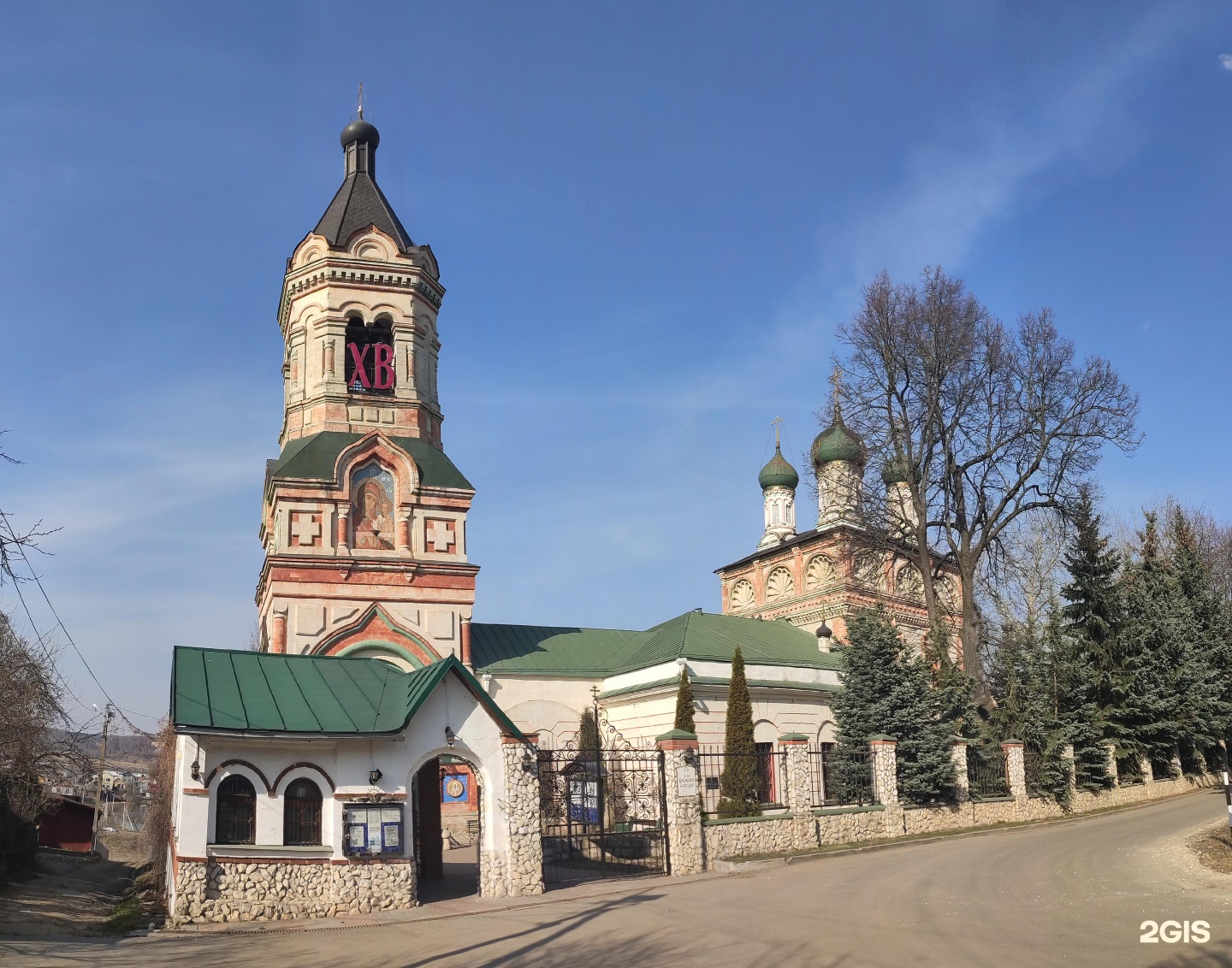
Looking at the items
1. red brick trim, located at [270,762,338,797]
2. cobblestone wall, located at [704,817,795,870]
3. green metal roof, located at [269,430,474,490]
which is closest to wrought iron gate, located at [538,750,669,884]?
cobblestone wall, located at [704,817,795,870]

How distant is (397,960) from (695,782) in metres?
7.30

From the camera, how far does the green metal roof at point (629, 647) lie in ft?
86.8

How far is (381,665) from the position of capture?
1769 centimetres

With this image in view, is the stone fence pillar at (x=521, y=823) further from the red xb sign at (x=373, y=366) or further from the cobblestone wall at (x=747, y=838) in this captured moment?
the red xb sign at (x=373, y=366)

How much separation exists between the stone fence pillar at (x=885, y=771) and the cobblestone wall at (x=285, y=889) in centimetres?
973

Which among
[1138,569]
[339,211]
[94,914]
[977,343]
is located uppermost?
[339,211]

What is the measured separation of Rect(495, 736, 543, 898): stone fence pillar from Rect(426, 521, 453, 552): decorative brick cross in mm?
9630

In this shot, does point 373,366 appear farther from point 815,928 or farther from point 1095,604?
point 1095,604

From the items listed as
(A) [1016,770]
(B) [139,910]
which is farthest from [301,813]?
(A) [1016,770]

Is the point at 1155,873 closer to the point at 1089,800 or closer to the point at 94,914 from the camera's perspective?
the point at 1089,800

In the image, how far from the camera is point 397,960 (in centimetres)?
1117

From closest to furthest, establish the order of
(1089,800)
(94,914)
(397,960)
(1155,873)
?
(397,960), (1155,873), (94,914), (1089,800)

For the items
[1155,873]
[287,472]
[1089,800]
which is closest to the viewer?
[1155,873]

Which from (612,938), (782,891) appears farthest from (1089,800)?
(612,938)
